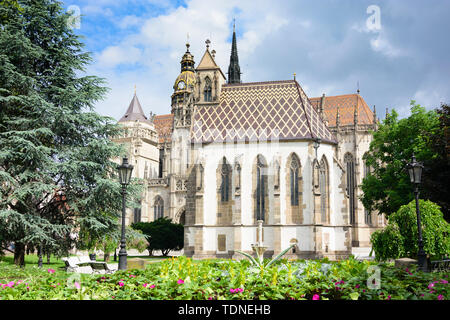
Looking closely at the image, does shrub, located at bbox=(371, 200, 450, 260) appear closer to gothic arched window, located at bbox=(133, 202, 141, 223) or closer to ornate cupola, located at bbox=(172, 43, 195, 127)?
gothic arched window, located at bbox=(133, 202, 141, 223)

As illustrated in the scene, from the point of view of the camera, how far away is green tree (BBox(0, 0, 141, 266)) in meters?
16.4

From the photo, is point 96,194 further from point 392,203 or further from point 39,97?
point 392,203

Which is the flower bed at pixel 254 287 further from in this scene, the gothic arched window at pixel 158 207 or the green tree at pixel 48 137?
the gothic arched window at pixel 158 207

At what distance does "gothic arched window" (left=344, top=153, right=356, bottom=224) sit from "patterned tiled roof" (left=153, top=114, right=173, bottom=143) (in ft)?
100.0

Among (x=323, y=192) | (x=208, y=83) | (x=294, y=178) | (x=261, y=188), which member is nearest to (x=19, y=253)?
(x=261, y=188)

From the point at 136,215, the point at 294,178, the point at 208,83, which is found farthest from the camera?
the point at 136,215

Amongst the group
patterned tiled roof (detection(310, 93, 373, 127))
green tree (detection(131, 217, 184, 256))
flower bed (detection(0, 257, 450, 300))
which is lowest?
green tree (detection(131, 217, 184, 256))

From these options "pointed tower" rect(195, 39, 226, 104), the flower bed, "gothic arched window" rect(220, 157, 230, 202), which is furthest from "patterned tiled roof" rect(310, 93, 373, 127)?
the flower bed

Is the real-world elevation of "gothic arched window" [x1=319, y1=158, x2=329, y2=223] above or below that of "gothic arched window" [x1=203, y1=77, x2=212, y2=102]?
below

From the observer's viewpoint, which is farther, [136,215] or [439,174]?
[136,215]

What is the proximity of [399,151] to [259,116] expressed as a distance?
12306 mm

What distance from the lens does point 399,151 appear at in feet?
90.1

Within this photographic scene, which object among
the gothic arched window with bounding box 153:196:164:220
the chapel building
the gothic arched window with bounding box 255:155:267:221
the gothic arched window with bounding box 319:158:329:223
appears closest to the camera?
the chapel building

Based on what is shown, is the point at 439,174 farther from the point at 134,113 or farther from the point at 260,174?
the point at 134,113
